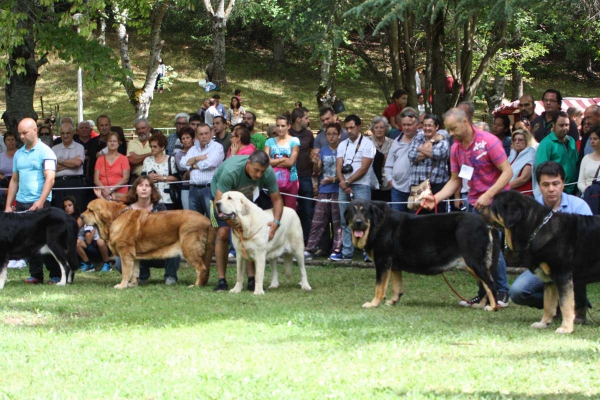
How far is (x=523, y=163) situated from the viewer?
1134 centimetres

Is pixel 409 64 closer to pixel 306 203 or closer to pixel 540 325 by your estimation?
pixel 306 203

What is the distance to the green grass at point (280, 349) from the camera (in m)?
5.42

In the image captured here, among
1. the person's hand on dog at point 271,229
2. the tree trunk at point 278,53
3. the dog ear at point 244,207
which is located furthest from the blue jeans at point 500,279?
the tree trunk at point 278,53

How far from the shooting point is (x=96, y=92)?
41688 mm

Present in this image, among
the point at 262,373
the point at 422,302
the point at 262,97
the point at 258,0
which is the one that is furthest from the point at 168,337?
the point at 258,0

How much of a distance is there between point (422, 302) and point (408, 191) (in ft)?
9.85

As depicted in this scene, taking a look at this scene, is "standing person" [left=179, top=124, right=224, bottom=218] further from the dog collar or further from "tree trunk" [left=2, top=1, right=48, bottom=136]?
the dog collar

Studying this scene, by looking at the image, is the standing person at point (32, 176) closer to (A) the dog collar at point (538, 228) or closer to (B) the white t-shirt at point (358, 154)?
(B) the white t-shirt at point (358, 154)

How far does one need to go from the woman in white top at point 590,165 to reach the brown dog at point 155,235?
4.95 meters

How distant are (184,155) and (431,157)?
168 inches

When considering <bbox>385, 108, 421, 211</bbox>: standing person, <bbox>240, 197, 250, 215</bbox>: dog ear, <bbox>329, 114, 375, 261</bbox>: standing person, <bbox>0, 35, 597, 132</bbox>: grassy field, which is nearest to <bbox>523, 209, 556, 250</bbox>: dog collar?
<bbox>240, 197, 250, 215</bbox>: dog ear

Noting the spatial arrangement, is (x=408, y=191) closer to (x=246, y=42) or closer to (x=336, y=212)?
(x=336, y=212)

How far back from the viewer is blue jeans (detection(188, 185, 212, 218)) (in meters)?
12.7

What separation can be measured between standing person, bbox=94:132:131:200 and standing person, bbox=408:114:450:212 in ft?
15.8
